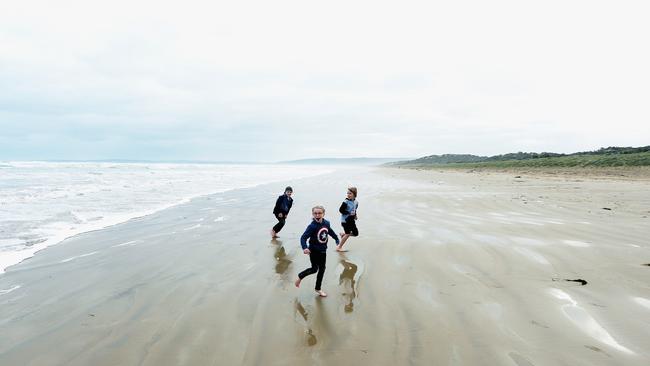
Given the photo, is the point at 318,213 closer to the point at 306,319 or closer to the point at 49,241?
the point at 306,319

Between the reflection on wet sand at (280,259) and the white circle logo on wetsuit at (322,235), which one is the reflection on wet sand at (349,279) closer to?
the white circle logo on wetsuit at (322,235)

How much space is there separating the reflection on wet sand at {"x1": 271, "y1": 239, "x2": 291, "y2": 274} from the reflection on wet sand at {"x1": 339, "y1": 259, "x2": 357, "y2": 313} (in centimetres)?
122

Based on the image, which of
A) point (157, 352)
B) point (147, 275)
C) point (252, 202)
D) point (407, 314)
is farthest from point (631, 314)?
point (252, 202)

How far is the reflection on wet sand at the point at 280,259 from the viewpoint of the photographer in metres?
7.37

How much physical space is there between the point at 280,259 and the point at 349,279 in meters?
2.07

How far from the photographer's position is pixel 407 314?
506 centimetres

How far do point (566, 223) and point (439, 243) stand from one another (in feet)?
16.6

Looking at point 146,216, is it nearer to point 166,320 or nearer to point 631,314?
point 166,320

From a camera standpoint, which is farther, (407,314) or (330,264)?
(330,264)

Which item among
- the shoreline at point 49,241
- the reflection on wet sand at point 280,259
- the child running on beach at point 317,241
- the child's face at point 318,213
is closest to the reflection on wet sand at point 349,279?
the child running on beach at point 317,241

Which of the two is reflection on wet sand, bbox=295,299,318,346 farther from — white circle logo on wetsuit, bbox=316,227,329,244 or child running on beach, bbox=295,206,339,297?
white circle logo on wetsuit, bbox=316,227,329,244

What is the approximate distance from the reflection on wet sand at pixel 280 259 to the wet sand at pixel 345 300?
7cm

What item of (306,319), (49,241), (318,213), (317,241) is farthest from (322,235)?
(49,241)

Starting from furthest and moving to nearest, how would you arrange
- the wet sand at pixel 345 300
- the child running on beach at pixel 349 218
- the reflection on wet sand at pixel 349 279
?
the child running on beach at pixel 349 218 → the reflection on wet sand at pixel 349 279 → the wet sand at pixel 345 300
